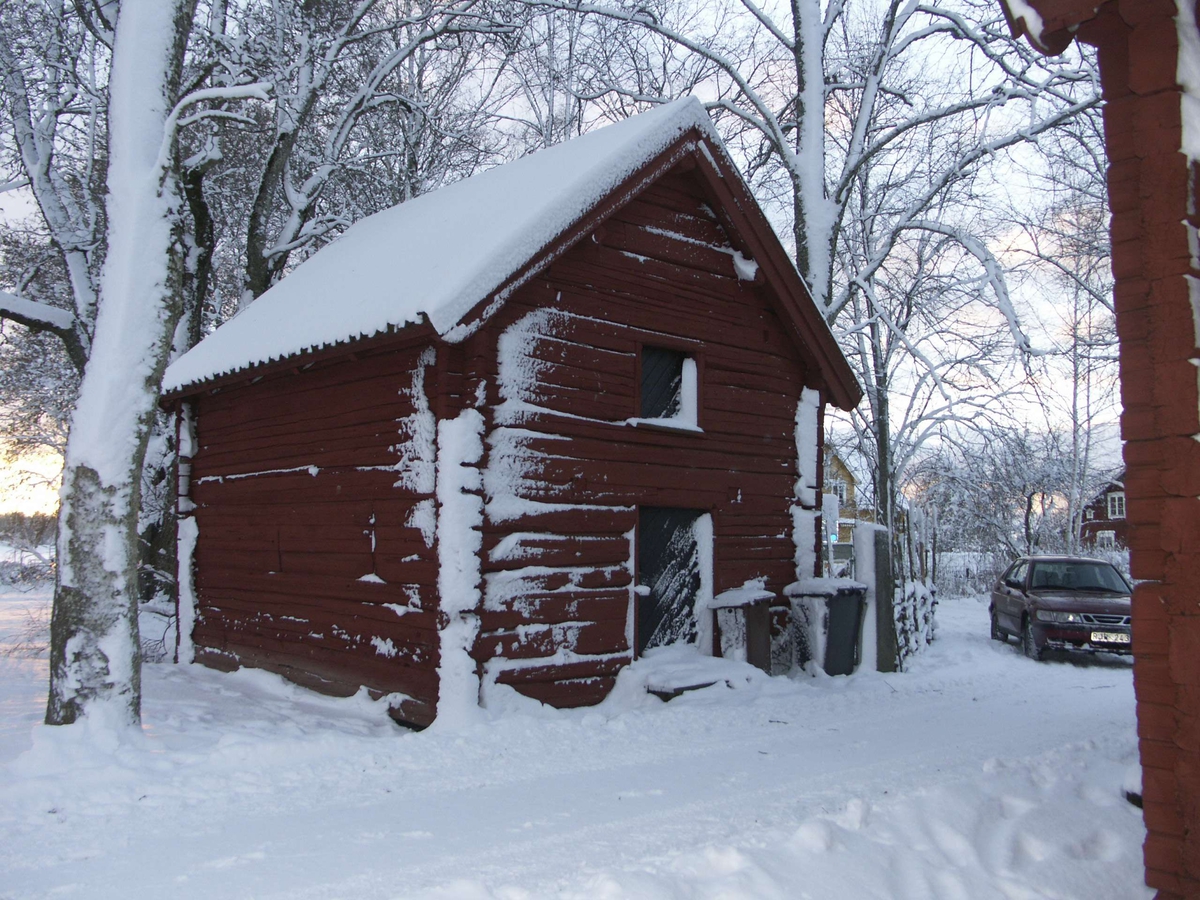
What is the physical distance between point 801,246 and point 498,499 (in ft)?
28.2

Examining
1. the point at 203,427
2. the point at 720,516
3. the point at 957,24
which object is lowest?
the point at 720,516

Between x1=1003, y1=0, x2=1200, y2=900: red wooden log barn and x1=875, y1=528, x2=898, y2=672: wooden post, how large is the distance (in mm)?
7811

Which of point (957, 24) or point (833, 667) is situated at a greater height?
point (957, 24)

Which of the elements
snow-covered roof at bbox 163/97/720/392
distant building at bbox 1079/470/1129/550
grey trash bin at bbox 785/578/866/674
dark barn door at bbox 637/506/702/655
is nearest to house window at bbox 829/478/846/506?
distant building at bbox 1079/470/1129/550

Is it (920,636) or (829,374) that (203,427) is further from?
(920,636)

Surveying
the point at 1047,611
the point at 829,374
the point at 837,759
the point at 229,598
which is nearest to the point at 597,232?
the point at 829,374

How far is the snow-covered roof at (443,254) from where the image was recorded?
27.7ft

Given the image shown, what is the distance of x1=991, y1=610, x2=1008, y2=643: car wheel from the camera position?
16.7m

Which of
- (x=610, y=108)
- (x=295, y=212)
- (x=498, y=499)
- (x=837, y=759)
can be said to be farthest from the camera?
(x=610, y=108)

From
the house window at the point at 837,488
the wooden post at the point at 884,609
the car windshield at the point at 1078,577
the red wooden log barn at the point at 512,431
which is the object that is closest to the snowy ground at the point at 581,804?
the red wooden log barn at the point at 512,431

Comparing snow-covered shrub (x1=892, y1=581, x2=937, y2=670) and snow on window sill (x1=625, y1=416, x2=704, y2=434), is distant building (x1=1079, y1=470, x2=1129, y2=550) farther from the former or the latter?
snow on window sill (x1=625, y1=416, x2=704, y2=434)

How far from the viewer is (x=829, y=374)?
41.2 feet

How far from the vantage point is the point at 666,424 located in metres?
Answer: 10.6

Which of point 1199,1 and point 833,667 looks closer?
point 1199,1
